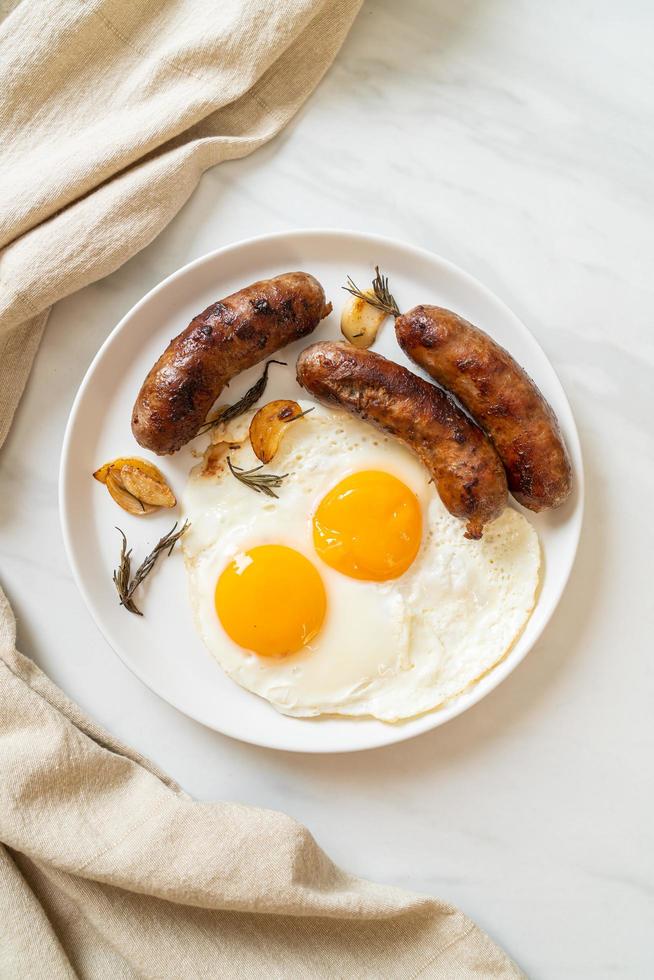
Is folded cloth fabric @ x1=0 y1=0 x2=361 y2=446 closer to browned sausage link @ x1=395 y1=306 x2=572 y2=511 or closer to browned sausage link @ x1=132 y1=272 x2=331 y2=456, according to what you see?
browned sausage link @ x1=132 y1=272 x2=331 y2=456

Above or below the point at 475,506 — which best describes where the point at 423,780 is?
below

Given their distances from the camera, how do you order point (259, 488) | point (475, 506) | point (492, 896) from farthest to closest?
1. point (492, 896)
2. point (259, 488)
3. point (475, 506)

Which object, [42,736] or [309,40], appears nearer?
[42,736]

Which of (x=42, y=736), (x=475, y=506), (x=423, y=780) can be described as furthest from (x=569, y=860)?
(x=42, y=736)

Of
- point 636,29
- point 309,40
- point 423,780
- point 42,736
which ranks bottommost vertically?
point 42,736

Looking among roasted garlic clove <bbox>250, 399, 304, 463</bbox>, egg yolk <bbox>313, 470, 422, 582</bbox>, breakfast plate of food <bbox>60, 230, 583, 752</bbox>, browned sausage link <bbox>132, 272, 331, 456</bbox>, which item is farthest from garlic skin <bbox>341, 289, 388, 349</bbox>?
egg yolk <bbox>313, 470, 422, 582</bbox>

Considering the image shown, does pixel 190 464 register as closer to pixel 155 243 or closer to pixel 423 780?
pixel 155 243

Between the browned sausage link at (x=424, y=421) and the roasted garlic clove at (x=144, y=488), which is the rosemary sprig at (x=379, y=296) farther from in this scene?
the roasted garlic clove at (x=144, y=488)
